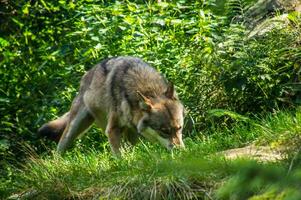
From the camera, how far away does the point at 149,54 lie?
884cm

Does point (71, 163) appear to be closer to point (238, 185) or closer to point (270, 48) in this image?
point (270, 48)

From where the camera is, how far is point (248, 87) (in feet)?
25.6

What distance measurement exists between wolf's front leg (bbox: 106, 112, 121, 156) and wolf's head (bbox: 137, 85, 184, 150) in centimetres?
26

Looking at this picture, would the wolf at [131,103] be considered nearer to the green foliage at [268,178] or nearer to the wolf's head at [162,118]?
the wolf's head at [162,118]

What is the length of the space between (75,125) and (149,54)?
4.99ft

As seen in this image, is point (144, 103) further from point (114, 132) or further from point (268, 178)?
point (268, 178)

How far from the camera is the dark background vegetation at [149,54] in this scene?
25.3 ft

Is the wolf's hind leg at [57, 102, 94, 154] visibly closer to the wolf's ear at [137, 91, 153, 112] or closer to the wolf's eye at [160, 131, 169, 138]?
the wolf's ear at [137, 91, 153, 112]

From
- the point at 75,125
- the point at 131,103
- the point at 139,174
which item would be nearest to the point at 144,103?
the point at 131,103

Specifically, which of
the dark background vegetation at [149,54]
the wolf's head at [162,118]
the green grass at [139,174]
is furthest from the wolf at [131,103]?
the dark background vegetation at [149,54]

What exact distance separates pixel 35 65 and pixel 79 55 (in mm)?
889

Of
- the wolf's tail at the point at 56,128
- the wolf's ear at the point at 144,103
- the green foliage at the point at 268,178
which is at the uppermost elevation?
the green foliage at the point at 268,178

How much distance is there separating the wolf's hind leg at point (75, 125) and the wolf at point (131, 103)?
0.02 metres

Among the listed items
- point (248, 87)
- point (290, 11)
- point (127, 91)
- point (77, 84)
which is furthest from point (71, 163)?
point (290, 11)
